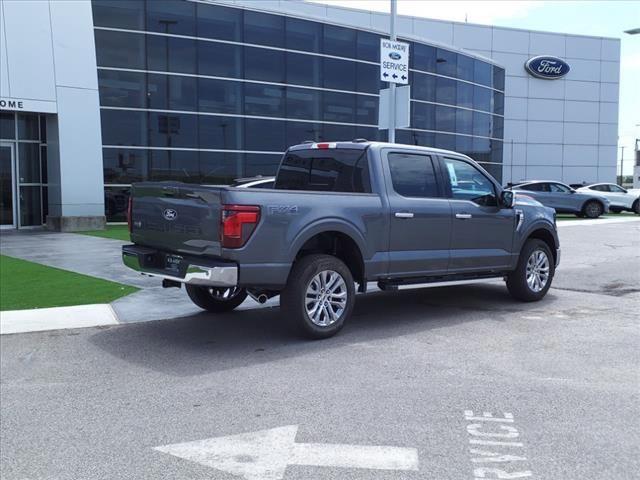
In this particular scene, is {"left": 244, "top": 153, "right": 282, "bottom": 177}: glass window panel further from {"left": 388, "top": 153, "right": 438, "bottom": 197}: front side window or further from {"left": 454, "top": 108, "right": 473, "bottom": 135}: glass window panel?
{"left": 388, "top": 153, "right": 438, "bottom": 197}: front side window

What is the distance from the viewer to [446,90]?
30.7 metres

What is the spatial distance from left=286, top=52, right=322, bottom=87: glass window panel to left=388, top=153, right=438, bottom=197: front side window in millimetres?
17564

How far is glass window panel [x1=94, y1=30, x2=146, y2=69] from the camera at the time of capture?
20.6 metres

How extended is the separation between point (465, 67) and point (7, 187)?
22449 mm

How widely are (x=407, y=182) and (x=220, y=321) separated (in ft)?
9.15

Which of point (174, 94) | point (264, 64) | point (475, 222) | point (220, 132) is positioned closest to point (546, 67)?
point (264, 64)

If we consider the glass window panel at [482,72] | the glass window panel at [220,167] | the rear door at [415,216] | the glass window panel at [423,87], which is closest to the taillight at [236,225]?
the rear door at [415,216]

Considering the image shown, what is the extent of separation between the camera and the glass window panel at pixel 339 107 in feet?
82.5

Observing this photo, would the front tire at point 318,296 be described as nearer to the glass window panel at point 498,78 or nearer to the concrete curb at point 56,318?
the concrete curb at point 56,318

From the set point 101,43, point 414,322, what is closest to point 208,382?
point 414,322

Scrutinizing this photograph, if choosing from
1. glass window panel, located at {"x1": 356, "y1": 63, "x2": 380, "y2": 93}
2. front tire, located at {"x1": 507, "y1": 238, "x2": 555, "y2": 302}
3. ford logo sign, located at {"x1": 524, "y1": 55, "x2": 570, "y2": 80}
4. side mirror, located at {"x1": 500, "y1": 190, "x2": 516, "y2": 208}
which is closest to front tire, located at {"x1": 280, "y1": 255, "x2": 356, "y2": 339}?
side mirror, located at {"x1": 500, "y1": 190, "x2": 516, "y2": 208}

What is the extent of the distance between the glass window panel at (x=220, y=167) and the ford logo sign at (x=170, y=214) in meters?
15.9

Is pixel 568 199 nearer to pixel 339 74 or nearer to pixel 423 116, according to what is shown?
pixel 423 116

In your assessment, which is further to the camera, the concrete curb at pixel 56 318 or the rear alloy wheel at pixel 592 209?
the rear alloy wheel at pixel 592 209
